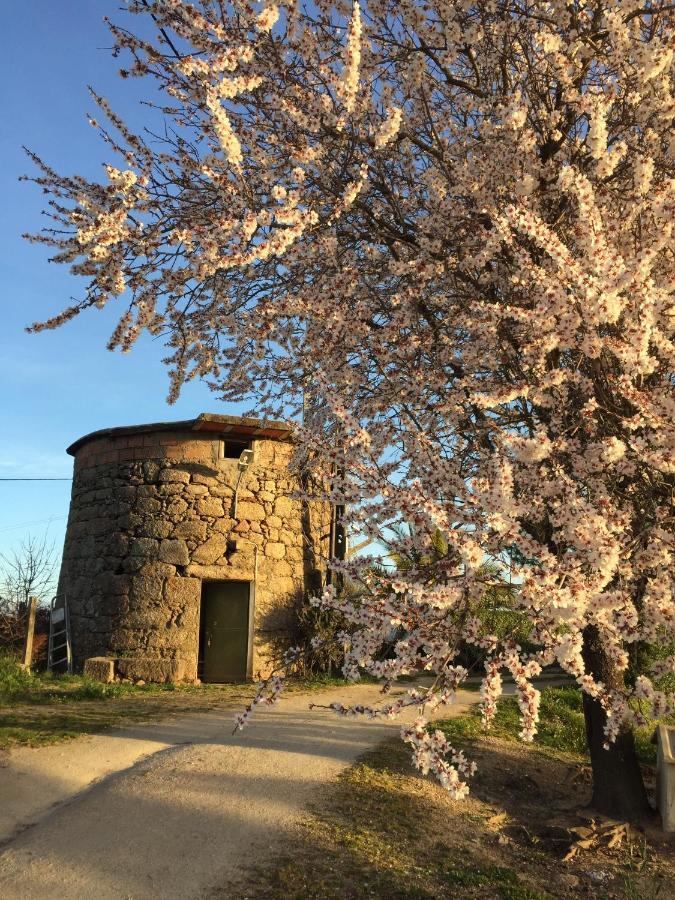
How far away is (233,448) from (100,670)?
4340 millimetres

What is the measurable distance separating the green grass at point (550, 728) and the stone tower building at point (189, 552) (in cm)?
440

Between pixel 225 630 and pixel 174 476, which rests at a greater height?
pixel 174 476

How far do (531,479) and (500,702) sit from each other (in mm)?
6667

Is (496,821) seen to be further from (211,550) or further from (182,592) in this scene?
(211,550)

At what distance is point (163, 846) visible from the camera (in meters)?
4.81

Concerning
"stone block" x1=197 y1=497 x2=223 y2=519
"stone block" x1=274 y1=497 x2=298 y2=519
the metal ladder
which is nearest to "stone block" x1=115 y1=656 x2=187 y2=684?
the metal ladder

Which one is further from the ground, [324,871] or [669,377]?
[669,377]

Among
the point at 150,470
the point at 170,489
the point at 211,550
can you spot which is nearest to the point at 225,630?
the point at 211,550

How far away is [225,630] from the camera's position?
41.5 ft

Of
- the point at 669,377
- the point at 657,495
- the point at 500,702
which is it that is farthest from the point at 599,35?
the point at 500,702

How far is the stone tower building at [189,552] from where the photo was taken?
12094 mm

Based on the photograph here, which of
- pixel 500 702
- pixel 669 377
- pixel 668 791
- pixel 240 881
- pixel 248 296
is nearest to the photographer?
pixel 240 881

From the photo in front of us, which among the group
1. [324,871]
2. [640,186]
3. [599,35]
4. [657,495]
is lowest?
[324,871]

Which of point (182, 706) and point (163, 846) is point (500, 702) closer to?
point (182, 706)
